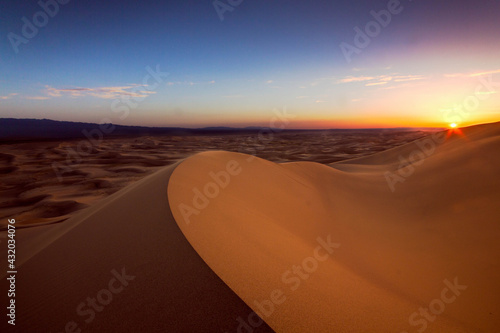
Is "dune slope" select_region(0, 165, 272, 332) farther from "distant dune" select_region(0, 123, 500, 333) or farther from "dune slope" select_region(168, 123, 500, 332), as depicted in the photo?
"dune slope" select_region(168, 123, 500, 332)

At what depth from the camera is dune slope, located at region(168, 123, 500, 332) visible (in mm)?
1674

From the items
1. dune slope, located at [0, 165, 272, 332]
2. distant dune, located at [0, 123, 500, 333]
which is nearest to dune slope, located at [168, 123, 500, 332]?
distant dune, located at [0, 123, 500, 333]

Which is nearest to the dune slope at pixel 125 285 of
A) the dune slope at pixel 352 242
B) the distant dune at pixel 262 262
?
the distant dune at pixel 262 262

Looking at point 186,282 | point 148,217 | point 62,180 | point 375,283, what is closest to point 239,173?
point 148,217

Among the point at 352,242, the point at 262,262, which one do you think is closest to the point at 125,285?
the point at 262,262

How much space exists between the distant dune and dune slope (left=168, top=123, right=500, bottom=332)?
0.05 feet

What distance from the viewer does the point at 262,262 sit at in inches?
76.6

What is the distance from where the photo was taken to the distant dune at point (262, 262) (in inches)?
57.1

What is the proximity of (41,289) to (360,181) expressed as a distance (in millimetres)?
6773

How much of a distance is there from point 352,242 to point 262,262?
→ 2037 mm

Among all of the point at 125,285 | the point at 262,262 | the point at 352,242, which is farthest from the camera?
the point at 352,242

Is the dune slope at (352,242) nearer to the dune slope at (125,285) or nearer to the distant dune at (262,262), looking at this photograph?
the distant dune at (262,262)

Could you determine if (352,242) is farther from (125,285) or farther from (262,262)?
(125,285)

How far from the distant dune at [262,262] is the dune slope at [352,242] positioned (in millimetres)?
16
